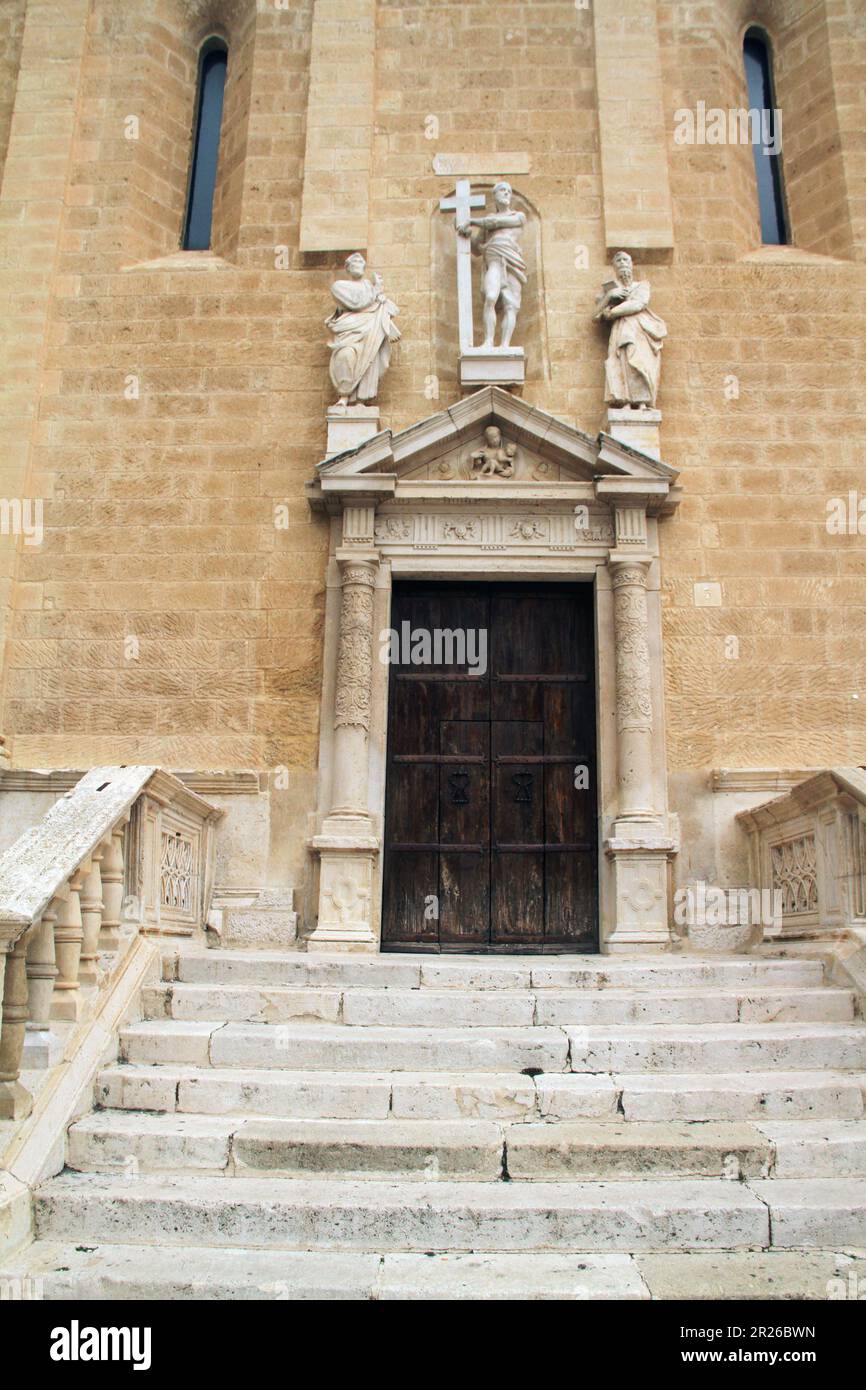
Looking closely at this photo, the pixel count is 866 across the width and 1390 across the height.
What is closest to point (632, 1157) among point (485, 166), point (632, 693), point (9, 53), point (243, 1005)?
point (243, 1005)

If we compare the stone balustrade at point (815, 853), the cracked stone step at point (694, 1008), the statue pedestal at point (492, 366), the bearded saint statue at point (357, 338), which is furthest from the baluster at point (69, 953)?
the statue pedestal at point (492, 366)

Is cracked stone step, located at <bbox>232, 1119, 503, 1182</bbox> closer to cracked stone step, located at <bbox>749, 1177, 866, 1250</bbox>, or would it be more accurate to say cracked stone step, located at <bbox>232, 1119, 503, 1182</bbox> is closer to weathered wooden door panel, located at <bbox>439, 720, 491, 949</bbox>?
cracked stone step, located at <bbox>749, 1177, 866, 1250</bbox>

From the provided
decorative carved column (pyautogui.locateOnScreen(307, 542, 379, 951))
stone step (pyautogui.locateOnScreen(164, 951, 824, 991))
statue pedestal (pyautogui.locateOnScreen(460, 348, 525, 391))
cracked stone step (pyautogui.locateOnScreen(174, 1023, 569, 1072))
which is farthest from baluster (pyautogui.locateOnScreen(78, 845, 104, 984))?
statue pedestal (pyautogui.locateOnScreen(460, 348, 525, 391))

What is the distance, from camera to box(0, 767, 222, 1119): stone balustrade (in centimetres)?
431

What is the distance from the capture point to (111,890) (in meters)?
5.47

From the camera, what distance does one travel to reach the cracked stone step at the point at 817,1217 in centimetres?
383

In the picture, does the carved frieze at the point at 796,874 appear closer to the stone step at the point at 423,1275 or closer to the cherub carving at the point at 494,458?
the stone step at the point at 423,1275

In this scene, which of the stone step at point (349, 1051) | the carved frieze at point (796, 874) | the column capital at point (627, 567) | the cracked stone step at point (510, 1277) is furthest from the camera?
the column capital at point (627, 567)

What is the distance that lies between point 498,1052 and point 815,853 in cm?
265

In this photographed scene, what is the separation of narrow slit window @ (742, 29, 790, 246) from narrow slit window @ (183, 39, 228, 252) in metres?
4.81

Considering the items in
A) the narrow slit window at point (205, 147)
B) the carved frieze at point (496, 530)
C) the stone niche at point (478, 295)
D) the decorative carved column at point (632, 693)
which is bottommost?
the decorative carved column at point (632, 693)

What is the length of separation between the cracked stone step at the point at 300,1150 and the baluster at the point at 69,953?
0.59 metres

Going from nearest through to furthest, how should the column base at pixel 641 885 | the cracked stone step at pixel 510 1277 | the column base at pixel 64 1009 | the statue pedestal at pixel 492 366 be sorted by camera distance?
1. the cracked stone step at pixel 510 1277
2. the column base at pixel 64 1009
3. the column base at pixel 641 885
4. the statue pedestal at pixel 492 366

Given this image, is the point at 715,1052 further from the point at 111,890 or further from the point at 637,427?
the point at 637,427
